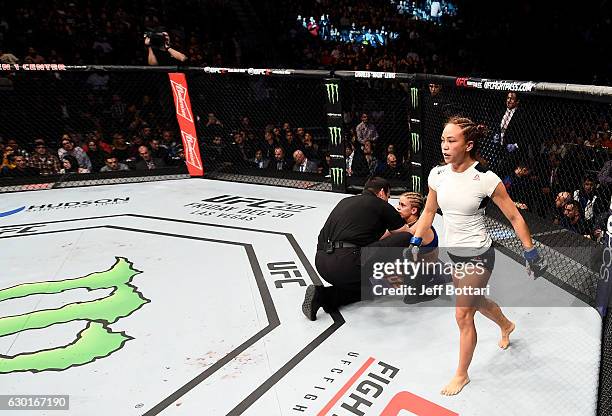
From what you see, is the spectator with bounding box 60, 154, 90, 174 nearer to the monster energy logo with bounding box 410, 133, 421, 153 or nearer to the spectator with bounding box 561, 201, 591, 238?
the monster energy logo with bounding box 410, 133, 421, 153

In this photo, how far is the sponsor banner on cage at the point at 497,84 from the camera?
3.79m

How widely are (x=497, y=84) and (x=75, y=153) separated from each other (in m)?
6.48

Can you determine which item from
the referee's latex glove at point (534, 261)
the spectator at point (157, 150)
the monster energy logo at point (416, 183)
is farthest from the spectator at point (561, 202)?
the spectator at point (157, 150)

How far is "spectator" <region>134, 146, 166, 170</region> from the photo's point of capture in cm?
825

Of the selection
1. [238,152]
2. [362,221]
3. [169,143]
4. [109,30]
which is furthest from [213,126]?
[362,221]

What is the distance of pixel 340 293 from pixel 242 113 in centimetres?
632

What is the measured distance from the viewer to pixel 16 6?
11258 mm

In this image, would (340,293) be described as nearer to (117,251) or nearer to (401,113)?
(117,251)

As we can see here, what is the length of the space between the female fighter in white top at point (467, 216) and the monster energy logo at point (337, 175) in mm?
3642

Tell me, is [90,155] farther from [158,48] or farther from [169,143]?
[158,48]

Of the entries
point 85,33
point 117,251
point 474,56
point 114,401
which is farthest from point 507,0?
point 114,401

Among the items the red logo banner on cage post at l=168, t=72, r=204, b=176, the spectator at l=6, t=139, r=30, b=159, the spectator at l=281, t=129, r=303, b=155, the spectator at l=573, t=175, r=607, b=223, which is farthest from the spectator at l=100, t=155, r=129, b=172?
the spectator at l=573, t=175, r=607, b=223

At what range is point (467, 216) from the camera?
2.65 metres

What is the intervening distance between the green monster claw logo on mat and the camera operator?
140 inches
